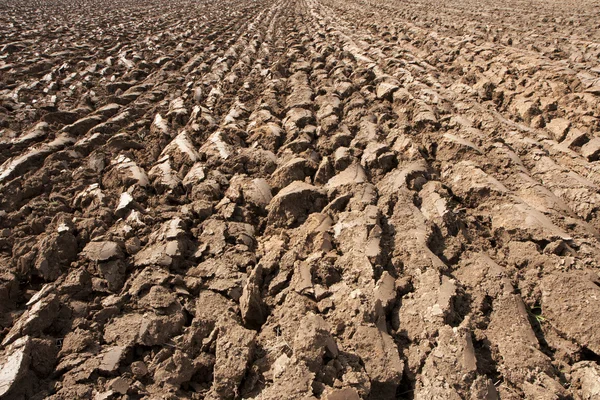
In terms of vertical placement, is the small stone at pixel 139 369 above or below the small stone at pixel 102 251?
below

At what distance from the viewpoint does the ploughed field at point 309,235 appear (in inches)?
66.5

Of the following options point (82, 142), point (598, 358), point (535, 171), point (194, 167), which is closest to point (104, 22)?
point (82, 142)

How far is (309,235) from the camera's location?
2.41 meters

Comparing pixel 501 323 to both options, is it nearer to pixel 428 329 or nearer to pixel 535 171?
pixel 428 329

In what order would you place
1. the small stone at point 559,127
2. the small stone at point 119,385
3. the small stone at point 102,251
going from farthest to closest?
the small stone at point 559,127 < the small stone at point 102,251 < the small stone at point 119,385

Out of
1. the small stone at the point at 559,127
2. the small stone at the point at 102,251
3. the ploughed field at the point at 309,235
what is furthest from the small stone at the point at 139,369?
the small stone at the point at 559,127

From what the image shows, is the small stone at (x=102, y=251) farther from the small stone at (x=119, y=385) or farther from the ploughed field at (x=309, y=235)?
the small stone at (x=119, y=385)

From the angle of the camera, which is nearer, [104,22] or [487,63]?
[487,63]

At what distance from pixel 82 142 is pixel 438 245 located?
3.45m

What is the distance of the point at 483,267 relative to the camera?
6.83ft

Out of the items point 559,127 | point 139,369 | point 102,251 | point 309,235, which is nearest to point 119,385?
point 139,369

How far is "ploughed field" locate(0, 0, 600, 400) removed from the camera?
1.69 m

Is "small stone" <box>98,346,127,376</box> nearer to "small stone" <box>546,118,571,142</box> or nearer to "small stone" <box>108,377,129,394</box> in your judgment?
"small stone" <box>108,377,129,394</box>

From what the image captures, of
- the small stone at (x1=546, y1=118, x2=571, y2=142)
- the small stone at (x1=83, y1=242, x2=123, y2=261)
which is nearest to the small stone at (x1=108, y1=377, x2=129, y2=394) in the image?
the small stone at (x1=83, y1=242, x2=123, y2=261)
